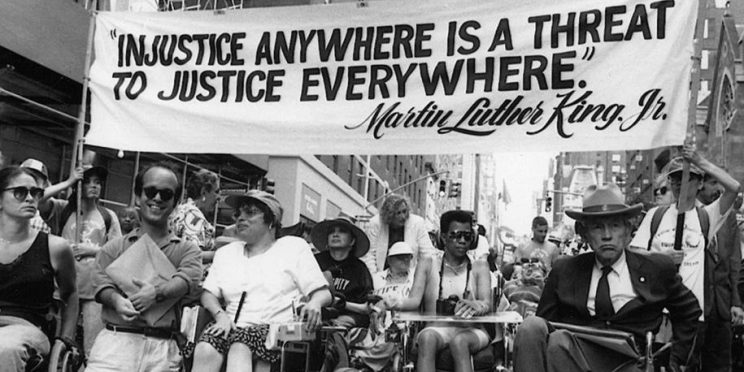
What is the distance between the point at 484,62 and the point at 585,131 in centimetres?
96

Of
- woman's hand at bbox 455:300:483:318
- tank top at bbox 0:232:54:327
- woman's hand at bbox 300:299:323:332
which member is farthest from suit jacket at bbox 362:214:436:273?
tank top at bbox 0:232:54:327

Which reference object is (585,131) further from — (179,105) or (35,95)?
(35,95)

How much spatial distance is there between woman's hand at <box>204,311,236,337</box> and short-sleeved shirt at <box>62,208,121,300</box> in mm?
1824

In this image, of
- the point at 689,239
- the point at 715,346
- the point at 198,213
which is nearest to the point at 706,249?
the point at 689,239

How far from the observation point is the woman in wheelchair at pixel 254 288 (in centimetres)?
479

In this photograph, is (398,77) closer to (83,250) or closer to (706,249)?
(706,249)

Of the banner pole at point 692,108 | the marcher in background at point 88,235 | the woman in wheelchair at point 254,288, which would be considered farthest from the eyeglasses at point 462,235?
the marcher in background at point 88,235

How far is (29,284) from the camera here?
15.9ft

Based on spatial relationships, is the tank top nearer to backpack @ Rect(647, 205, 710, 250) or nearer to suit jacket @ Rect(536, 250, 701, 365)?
suit jacket @ Rect(536, 250, 701, 365)

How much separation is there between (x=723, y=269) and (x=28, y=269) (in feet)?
16.7

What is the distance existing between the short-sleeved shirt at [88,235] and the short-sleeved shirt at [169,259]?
3.75ft

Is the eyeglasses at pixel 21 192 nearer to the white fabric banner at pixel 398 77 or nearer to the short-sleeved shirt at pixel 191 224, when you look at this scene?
the white fabric banner at pixel 398 77

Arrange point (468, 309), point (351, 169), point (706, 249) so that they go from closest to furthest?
point (706, 249)
point (468, 309)
point (351, 169)

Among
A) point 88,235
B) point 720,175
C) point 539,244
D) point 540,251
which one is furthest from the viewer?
point 539,244
